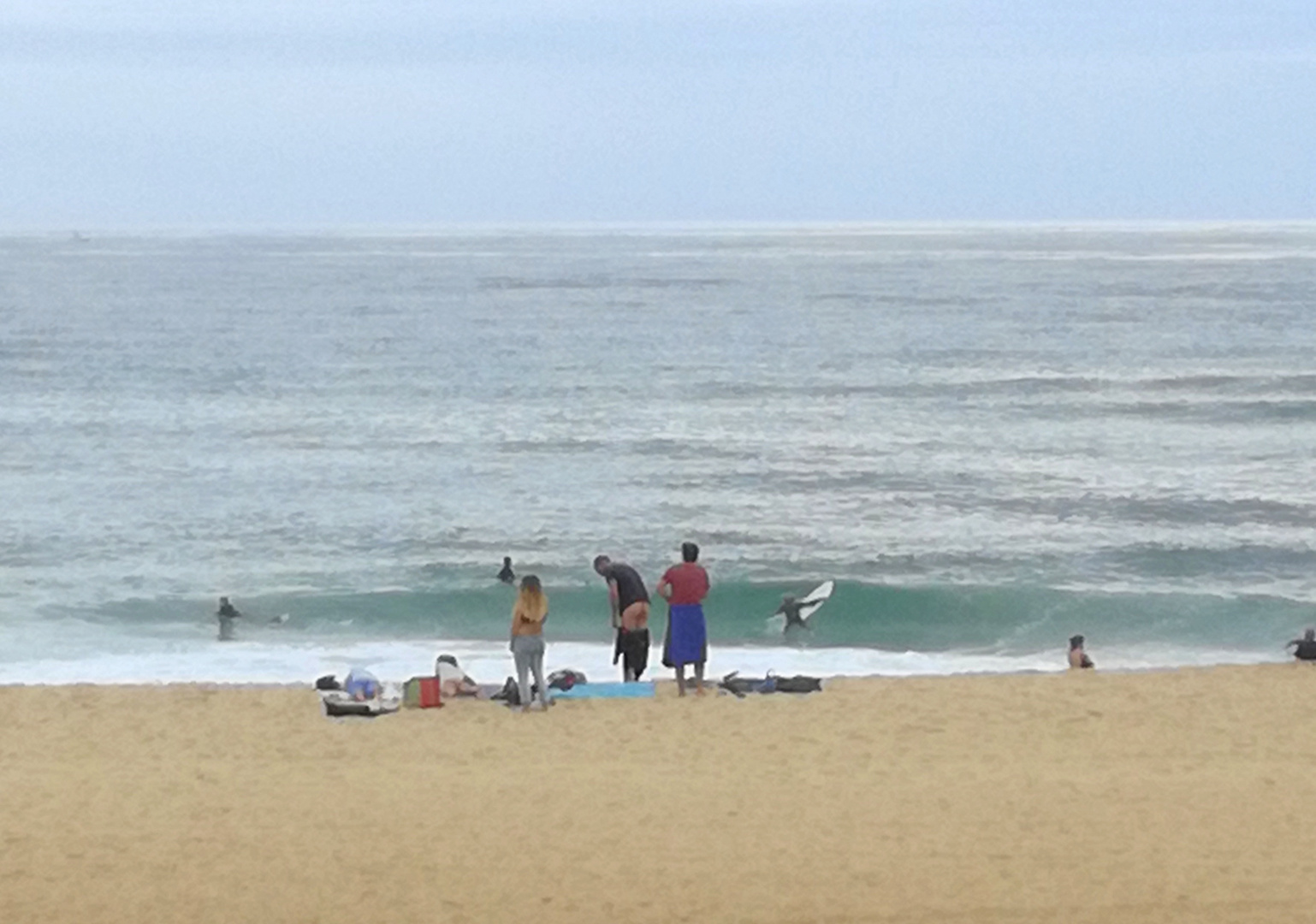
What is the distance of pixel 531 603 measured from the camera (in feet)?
47.9

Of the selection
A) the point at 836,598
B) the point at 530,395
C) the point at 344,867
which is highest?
the point at 530,395

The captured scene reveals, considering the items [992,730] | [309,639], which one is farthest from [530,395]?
[992,730]

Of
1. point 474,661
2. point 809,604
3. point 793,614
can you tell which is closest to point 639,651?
point 474,661

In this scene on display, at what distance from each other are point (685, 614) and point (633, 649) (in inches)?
41.5

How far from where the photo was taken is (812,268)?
434 feet

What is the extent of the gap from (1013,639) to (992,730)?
8.38m

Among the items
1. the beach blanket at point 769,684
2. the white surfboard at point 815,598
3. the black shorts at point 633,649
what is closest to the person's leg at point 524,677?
the black shorts at point 633,649

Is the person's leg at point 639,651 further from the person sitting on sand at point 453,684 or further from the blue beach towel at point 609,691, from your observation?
the person sitting on sand at point 453,684

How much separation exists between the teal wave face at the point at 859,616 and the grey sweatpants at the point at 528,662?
21.7 ft

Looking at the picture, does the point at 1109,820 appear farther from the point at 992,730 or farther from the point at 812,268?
the point at 812,268

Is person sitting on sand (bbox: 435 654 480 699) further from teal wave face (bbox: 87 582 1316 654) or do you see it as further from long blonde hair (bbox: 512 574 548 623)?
teal wave face (bbox: 87 582 1316 654)

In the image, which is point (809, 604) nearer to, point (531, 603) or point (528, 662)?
point (528, 662)

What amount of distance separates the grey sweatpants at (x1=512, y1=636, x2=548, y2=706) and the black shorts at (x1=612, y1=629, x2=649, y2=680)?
1.05 meters

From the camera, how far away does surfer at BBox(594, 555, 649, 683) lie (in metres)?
15.9
